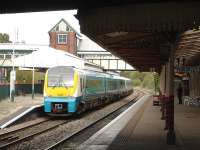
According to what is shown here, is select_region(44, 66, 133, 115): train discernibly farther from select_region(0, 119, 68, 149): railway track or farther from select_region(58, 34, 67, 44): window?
select_region(58, 34, 67, 44): window

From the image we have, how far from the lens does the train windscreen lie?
27531 millimetres

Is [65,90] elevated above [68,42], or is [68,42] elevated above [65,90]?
[68,42]

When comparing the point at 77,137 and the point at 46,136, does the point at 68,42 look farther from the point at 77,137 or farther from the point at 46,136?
the point at 77,137

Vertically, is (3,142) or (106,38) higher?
(106,38)

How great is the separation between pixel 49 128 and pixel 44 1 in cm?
1071

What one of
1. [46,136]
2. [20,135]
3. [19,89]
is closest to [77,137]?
[46,136]

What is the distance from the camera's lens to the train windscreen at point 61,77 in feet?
90.3

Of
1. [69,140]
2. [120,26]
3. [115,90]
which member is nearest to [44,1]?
[120,26]

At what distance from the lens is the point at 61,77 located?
27.8 metres

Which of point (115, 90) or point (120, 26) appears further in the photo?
point (115, 90)

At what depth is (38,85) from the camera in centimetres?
5156

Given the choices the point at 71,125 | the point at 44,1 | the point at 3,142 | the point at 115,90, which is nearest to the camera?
the point at 44,1

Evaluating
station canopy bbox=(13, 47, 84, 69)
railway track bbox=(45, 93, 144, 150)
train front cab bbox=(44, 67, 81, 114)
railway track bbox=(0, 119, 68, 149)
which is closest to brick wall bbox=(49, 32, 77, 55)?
station canopy bbox=(13, 47, 84, 69)

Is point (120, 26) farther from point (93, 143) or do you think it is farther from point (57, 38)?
point (57, 38)
